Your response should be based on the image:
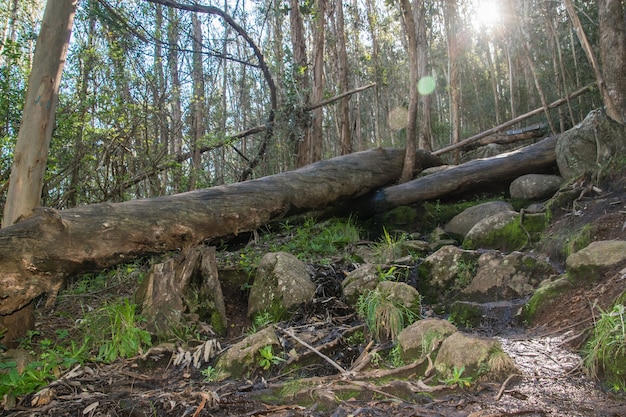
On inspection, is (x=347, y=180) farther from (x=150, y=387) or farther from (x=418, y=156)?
(x=150, y=387)

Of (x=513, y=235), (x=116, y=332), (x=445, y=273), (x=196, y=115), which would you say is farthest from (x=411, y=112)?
(x=116, y=332)

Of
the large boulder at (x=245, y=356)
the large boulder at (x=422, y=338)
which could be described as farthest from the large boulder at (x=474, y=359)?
the large boulder at (x=245, y=356)

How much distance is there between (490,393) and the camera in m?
2.39

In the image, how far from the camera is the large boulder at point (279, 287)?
4.18 metres

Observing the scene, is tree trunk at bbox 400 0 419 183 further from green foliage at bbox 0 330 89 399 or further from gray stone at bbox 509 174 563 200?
green foliage at bbox 0 330 89 399

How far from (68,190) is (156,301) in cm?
380

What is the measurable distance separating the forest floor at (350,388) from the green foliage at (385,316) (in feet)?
0.56

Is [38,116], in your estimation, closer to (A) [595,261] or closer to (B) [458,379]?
(B) [458,379]

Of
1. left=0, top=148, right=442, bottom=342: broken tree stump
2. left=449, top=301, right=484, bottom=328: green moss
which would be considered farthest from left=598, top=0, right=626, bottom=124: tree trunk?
left=449, top=301, right=484, bottom=328: green moss

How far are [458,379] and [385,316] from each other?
3.68ft

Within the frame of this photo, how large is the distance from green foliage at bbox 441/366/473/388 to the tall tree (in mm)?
3823

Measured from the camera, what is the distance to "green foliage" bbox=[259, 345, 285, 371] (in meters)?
3.12

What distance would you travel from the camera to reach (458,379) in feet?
8.18

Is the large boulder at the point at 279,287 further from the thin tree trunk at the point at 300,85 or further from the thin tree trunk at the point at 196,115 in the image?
the thin tree trunk at the point at 300,85
